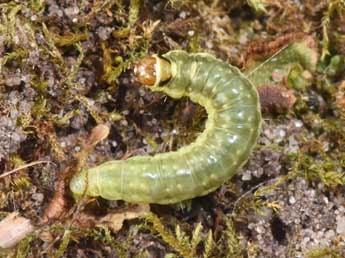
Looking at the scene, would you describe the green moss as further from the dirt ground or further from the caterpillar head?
the caterpillar head

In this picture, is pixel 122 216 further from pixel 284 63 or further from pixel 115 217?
pixel 284 63

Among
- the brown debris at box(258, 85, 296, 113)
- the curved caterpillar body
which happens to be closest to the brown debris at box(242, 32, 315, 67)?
the brown debris at box(258, 85, 296, 113)

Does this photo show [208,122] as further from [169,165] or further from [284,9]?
[284,9]

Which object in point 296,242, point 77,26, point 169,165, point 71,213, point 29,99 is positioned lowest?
point 296,242

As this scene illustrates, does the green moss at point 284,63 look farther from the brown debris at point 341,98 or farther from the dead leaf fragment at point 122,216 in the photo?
the dead leaf fragment at point 122,216

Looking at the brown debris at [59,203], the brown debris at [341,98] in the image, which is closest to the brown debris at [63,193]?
the brown debris at [59,203]

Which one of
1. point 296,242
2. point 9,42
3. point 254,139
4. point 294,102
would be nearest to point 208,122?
point 254,139

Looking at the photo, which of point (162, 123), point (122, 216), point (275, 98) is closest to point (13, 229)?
point (122, 216)
